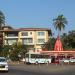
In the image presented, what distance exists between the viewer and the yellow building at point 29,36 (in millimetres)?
114375

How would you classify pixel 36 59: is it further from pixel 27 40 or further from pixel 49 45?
pixel 27 40

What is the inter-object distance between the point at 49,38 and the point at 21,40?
31.3 ft

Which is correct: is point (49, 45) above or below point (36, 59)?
above

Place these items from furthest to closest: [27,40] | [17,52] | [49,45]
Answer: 1. [27,40]
2. [49,45]
3. [17,52]

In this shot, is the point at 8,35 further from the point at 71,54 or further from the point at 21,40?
the point at 71,54

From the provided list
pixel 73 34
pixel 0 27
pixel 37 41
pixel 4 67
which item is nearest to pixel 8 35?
pixel 0 27

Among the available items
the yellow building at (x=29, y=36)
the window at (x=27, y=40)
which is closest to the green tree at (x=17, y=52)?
the window at (x=27, y=40)

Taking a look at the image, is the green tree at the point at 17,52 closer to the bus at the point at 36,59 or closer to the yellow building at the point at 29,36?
the yellow building at the point at 29,36

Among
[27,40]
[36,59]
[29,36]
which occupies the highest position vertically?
[29,36]

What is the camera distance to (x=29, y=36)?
116 meters

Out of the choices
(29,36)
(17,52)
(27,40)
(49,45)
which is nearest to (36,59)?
(17,52)

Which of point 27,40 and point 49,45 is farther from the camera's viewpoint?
point 27,40

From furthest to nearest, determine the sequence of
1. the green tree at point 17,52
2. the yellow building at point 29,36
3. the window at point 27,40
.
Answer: the window at point 27,40
the yellow building at point 29,36
the green tree at point 17,52

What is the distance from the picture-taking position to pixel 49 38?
11562 centimetres
